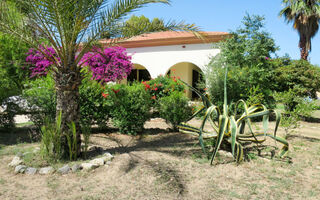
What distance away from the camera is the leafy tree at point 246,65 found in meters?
9.37

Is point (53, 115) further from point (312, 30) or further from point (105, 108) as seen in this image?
point (312, 30)

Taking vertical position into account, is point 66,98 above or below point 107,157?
above

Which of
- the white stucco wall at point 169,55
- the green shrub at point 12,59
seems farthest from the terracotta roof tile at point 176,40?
the green shrub at point 12,59

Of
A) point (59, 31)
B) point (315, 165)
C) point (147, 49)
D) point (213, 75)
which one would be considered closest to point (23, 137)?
point (59, 31)

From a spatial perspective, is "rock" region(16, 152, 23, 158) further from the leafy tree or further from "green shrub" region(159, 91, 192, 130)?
the leafy tree

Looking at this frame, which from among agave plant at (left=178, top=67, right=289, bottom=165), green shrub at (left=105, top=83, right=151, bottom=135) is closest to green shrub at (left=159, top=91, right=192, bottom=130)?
green shrub at (left=105, top=83, right=151, bottom=135)

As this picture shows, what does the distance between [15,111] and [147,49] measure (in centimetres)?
963

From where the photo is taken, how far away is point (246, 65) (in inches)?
395

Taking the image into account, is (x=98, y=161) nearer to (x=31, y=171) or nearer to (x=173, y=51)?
(x=31, y=171)

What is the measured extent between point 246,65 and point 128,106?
6.51 m

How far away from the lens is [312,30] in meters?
15.5

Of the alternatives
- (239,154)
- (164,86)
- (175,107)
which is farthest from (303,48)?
(239,154)

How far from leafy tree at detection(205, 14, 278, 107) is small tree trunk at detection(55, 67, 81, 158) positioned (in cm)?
665

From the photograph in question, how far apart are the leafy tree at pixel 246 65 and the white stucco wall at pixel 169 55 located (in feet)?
6.45
